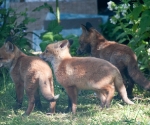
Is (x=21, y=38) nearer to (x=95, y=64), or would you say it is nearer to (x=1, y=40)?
(x=1, y=40)

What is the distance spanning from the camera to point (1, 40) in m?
10.5

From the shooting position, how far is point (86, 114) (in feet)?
25.3

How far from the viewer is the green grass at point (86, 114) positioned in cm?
714

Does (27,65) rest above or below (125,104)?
above

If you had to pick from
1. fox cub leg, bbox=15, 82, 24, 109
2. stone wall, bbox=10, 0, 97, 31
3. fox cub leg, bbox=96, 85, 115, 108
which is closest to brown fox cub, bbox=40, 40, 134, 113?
fox cub leg, bbox=96, 85, 115, 108

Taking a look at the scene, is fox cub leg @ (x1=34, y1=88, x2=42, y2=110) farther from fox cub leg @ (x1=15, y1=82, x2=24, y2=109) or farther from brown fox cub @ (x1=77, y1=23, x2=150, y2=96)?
brown fox cub @ (x1=77, y1=23, x2=150, y2=96)

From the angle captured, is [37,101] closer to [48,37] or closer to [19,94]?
[19,94]

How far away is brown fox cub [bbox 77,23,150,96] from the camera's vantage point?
8.50 meters

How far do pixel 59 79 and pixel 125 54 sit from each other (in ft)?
4.42

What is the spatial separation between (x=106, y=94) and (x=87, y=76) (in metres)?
0.44

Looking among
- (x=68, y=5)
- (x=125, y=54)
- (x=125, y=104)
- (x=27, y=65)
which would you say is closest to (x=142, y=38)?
(x=125, y=54)

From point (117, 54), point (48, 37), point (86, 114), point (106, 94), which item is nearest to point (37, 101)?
point (86, 114)

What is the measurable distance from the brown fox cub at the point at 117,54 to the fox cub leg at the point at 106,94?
2.73 feet

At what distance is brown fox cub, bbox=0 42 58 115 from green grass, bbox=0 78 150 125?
24 cm
